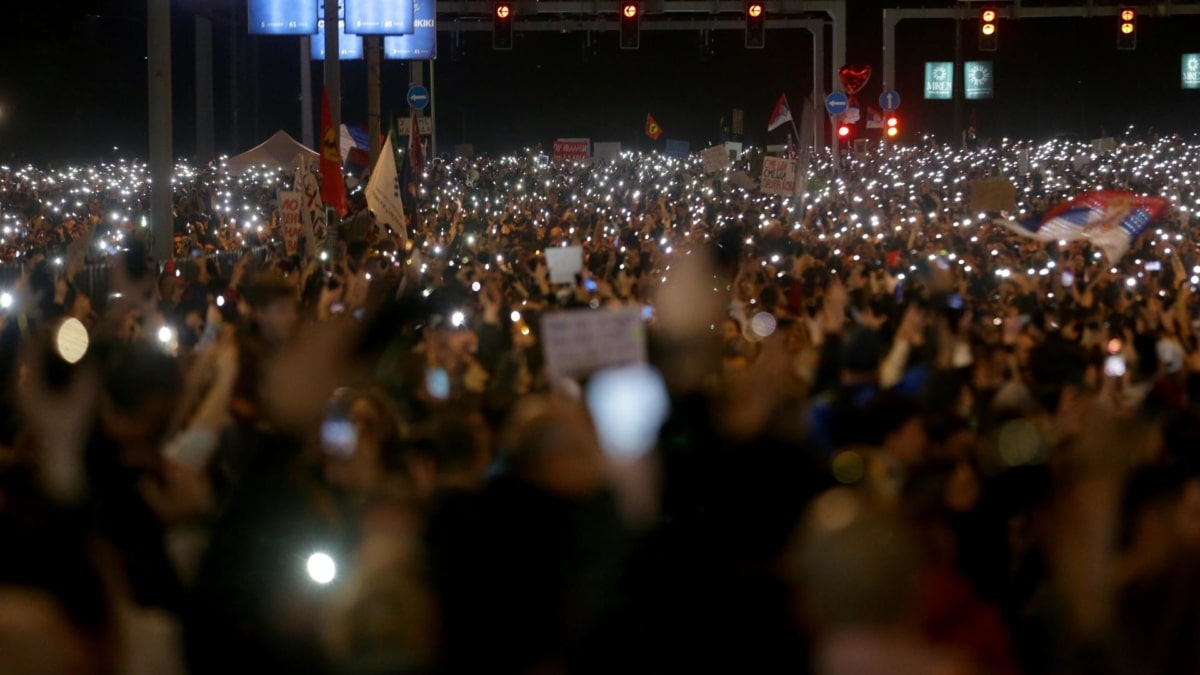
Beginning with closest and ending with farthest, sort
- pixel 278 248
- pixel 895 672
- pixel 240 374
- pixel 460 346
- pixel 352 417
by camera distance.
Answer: pixel 895 672
pixel 352 417
pixel 240 374
pixel 460 346
pixel 278 248

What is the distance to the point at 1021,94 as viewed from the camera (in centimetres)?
6919

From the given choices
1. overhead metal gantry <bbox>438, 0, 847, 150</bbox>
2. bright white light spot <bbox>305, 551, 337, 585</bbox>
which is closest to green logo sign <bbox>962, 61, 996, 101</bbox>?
overhead metal gantry <bbox>438, 0, 847, 150</bbox>

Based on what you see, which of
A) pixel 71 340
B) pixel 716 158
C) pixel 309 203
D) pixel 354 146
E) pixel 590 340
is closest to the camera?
pixel 590 340

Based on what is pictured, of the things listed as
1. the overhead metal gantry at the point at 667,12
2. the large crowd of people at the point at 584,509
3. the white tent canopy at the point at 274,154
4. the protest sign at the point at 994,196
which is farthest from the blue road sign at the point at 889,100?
the large crowd of people at the point at 584,509

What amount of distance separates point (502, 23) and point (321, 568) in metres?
23.3

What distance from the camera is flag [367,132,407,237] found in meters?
18.2

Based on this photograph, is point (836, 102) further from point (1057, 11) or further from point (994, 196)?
point (994, 196)

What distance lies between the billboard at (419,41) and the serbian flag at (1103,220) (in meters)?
15.0

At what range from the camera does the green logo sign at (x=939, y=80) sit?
4028 centimetres

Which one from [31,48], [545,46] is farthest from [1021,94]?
[31,48]

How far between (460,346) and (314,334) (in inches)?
160

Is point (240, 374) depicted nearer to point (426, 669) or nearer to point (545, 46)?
point (426, 669)

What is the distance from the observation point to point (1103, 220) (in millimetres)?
13320

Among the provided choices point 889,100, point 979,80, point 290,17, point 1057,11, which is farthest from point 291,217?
point 979,80
